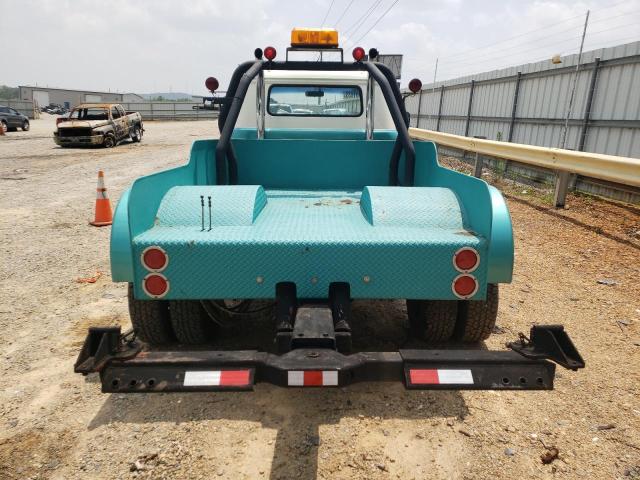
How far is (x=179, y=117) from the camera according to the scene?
44.3m

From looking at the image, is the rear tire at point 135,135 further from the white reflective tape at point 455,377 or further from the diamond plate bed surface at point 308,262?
the white reflective tape at point 455,377

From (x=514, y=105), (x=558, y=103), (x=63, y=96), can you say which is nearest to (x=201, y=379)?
(x=558, y=103)

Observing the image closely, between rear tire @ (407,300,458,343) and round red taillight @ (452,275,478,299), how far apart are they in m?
0.38

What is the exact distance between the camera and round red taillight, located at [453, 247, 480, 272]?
2.56 metres

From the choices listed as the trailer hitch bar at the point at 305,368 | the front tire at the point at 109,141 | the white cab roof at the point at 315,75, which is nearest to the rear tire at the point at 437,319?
the trailer hitch bar at the point at 305,368

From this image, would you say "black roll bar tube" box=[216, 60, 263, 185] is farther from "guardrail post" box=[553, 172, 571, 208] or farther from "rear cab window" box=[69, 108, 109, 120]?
"rear cab window" box=[69, 108, 109, 120]

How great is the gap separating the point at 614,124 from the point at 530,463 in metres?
8.48

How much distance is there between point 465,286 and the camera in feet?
8.55

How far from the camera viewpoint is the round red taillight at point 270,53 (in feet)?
15.3

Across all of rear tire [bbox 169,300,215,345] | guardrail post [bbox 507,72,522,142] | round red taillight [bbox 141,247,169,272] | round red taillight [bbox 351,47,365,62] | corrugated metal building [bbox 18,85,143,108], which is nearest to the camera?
round red taillight [bbox 141,247,169,272]

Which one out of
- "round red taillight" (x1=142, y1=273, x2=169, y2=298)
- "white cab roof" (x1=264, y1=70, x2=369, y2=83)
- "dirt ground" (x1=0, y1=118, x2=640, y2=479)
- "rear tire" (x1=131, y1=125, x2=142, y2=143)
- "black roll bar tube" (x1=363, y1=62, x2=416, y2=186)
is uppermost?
"white cab roof" (x1=264, y1=70, x2=369, y2=83)

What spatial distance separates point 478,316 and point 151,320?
79.3 inches

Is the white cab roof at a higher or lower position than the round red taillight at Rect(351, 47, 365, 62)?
lower

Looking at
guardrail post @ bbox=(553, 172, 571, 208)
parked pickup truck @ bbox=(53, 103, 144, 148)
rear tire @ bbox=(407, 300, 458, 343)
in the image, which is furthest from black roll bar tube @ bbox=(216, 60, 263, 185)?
parked pickup truck @ bbox=(53, 103, 144, 148)
